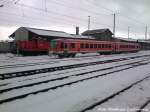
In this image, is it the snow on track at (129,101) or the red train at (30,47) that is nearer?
the snow on track at (129,101)

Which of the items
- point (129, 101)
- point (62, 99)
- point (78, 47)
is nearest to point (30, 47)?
point (78, 47)

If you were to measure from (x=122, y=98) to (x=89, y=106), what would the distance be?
1.73 metres

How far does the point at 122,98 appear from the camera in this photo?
25.6 feet

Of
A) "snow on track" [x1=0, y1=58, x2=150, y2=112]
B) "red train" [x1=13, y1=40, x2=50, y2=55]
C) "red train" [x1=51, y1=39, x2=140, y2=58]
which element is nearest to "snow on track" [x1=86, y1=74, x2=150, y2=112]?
"snow on track" [x1=0, y1=58, x2=150, y2=112]

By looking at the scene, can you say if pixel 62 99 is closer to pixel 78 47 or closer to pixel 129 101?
pixel 129 101

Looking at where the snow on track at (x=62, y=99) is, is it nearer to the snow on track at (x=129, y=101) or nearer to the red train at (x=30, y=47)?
the snow on track at (x=129, y=101)

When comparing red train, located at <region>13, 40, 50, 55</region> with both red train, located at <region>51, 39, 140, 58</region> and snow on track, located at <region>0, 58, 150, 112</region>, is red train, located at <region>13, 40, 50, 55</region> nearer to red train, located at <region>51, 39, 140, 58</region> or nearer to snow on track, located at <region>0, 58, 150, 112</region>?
red train, located at <region>51, 39, 140, 58</region>

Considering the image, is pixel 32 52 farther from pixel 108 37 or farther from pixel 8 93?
pixel 108 37

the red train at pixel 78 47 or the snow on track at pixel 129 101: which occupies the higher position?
the red train at pixel 78 47

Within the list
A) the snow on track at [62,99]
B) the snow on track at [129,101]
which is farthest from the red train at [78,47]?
the snow on track at [129,101]

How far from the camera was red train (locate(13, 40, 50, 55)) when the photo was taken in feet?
109

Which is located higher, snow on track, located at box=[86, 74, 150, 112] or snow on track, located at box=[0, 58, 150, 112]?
snow on track, located at box=[0, 58, 150, 112]

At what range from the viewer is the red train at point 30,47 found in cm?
3325

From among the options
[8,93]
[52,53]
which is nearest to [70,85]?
[8,93]
